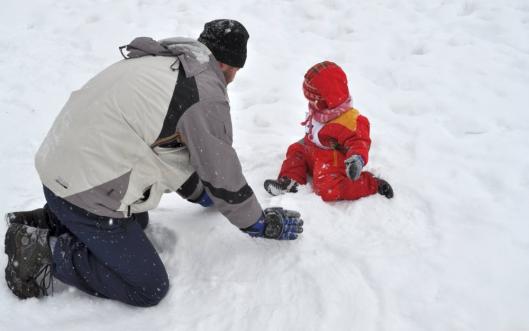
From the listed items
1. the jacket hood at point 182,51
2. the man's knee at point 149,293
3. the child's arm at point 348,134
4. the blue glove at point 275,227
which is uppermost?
the jacket hood at point 182,51

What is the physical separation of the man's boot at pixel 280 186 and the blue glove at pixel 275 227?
539mm

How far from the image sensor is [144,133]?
193cm

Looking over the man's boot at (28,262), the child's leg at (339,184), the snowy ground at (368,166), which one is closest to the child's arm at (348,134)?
the child's leg at (339,184)

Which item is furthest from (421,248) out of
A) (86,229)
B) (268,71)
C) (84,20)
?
(84,20)

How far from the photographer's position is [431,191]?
8.78 ft

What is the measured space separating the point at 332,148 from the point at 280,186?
1.45ft

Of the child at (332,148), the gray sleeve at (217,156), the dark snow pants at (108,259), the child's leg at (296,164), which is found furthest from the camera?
the child's leg at (296,164)

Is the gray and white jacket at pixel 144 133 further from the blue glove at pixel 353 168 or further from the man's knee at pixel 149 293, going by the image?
the blue glove at pixel 353 168

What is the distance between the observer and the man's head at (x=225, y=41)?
6.92 feet

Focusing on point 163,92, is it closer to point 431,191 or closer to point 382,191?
point 382,191

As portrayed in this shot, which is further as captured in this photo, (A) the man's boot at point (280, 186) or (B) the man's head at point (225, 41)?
(A) the man's boot at point (280, 186)

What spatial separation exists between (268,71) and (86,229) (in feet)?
9.32

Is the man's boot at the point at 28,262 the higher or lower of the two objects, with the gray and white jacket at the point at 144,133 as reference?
lower

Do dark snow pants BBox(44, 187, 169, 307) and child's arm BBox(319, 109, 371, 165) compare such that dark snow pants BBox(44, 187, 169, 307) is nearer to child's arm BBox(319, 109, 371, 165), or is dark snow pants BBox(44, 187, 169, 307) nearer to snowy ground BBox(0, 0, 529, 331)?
snowy ground BBox(0, 0, 529, 331)
